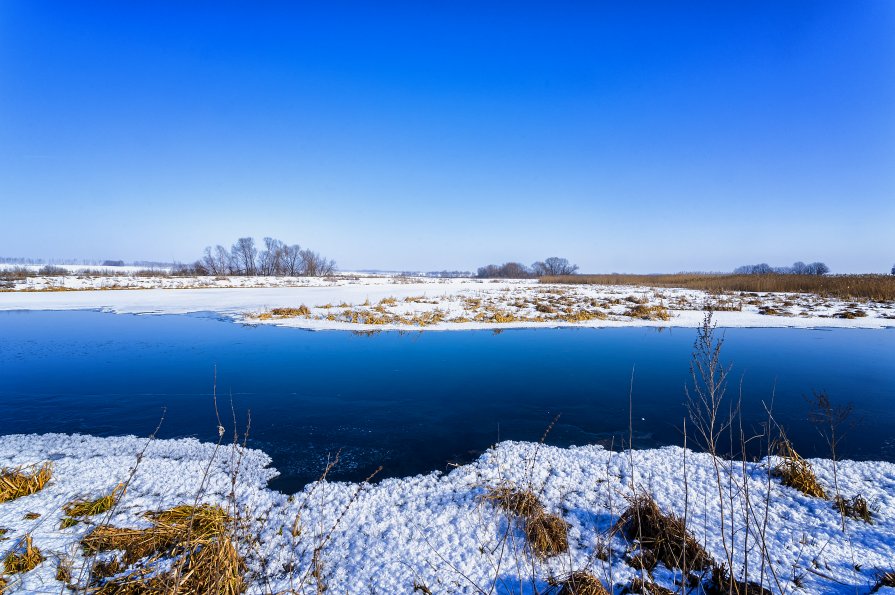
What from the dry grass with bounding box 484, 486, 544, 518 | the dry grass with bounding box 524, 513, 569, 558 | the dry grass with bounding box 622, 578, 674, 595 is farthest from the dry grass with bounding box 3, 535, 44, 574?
the dry grass with bounding box 622, 578, 674, 595

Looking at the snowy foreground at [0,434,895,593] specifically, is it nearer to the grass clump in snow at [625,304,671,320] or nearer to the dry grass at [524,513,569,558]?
the dry grass at [524,513,569,558]

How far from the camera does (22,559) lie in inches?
112

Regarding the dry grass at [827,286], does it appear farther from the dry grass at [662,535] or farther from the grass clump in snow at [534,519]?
the grass clump in snow at [534,519]

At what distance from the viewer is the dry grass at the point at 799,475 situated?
13.1ft

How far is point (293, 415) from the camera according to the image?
6379 mm

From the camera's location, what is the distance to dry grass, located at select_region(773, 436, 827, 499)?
13.1ft

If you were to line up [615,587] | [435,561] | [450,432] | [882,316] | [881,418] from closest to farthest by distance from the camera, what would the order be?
[615,587] < [435,561] < [450,432] < [881,418] < [882,316]

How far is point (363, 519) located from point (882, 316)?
24.8 metres

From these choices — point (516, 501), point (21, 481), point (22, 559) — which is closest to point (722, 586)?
point (516, 501)

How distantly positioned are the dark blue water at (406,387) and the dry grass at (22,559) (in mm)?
1930

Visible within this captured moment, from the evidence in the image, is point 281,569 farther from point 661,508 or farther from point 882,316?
point 882,316

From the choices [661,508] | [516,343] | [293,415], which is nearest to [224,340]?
[293,415]

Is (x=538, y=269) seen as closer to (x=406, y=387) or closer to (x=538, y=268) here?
(x=538, y=268)

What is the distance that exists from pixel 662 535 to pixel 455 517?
1.76 m
